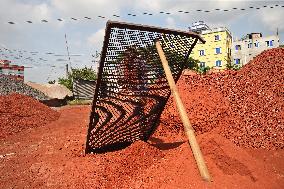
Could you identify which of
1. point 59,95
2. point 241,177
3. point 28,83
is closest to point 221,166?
point 241,177

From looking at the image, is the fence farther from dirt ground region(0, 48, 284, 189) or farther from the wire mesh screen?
the wire mesh screen

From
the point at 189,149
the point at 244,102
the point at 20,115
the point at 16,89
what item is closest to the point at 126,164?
the point at 189,149

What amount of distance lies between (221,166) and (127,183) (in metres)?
1.50

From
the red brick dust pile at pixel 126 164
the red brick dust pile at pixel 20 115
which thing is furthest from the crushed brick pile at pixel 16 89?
the red brick dust pile at pixel 126 164

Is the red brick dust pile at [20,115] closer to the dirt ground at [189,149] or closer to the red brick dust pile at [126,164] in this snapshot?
the dirt ground at [189,149]

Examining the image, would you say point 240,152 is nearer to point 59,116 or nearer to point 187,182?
point 187,182

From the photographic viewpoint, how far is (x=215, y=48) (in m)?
53.0

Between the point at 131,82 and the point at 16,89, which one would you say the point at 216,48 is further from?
the point at 131,82

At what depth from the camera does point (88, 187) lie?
4887 millimetres

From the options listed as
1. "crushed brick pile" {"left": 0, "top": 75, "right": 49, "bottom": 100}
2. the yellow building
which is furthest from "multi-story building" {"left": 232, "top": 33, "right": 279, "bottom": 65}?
"crushed brick pile" {"left": 0, "top": 75, "right": 49, "bottom": 100}

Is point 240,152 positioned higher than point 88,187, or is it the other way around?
point 240,152

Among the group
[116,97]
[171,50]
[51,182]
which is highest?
[171,50]

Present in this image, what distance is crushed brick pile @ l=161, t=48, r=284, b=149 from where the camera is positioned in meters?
6.45

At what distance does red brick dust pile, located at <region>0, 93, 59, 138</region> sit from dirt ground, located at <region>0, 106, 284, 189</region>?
138 inches
